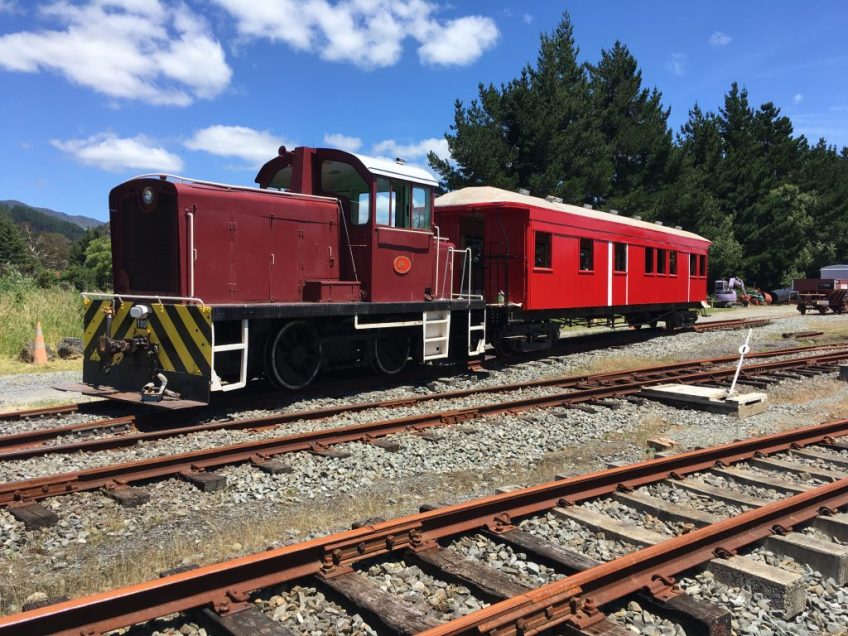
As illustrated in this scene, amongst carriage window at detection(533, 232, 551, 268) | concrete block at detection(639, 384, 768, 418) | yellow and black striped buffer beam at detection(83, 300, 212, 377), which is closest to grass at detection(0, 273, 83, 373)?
yellow and black striped buffer beam at detection(83, 300, 212, 377)

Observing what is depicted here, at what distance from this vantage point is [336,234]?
9.83 m

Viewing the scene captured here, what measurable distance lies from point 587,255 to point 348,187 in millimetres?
7126

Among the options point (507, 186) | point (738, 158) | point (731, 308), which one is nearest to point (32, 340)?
point (507, 186)

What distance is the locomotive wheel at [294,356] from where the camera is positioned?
9.08 meters

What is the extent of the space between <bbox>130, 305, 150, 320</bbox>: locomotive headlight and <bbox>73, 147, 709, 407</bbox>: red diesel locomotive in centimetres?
2

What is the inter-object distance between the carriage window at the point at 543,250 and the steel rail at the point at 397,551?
8331 millimetres

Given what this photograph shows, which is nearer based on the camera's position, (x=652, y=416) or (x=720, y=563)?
(x=720, y=563)

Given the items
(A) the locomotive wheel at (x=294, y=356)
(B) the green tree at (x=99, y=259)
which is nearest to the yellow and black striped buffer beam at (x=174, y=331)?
(A) the locomotive wheel at (x=294, y=356)

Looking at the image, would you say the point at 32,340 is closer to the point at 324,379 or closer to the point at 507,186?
the point at 324,379

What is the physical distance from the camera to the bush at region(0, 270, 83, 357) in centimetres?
1519

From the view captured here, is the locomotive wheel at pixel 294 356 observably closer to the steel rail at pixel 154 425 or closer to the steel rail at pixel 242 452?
the steel rail at pixel 154 425

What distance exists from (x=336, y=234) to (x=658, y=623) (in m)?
7.64

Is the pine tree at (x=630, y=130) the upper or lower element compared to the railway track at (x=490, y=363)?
upper

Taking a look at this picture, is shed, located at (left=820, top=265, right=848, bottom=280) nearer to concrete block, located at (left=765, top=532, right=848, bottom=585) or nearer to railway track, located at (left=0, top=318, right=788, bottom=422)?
railway track, located at (left=0, top=318, right=788, bottom=422)
